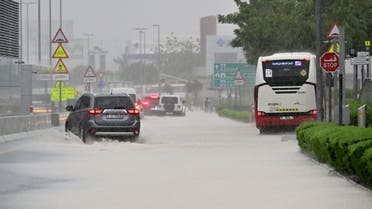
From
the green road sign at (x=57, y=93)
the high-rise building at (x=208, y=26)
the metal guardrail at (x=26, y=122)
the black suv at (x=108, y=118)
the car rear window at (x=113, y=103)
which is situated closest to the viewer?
the metal guardrail at (x=26, y=122)

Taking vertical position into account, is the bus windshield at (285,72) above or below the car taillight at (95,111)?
above

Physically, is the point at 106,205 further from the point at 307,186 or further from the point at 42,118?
the point at 42,118

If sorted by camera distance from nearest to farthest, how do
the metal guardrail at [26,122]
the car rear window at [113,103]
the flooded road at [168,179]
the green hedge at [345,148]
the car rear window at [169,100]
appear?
1. the flooded road at [168,179]
2. the green hedge at [345,148]
3. the metal guardrail at [26,122]
4. the car rear window at [113,103]
5. the car rear window at [169,100]

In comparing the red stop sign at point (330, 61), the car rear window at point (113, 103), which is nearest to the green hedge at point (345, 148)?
the red stop sign at point (330, 61)

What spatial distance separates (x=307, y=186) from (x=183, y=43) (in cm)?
16605

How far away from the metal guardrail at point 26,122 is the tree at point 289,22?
11.7 metres

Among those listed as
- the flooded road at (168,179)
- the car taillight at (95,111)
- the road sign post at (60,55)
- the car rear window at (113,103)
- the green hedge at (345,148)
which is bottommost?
the flooded road at (168,179)

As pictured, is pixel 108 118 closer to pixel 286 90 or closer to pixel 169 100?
pixel 286 90

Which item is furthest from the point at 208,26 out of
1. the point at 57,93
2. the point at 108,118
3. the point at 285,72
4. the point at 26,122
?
the point at 108,118

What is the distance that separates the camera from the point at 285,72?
39.7m

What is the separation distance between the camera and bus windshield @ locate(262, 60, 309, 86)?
39.3 m

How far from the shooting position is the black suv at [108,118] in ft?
104

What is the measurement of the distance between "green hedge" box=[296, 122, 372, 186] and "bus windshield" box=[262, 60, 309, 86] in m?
16.4

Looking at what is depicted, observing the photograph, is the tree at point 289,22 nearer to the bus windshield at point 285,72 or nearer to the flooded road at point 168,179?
the bus windshield at point 285,72
